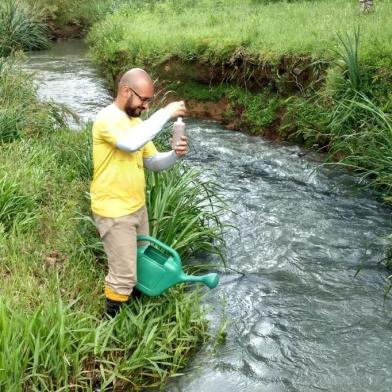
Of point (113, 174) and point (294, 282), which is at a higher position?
point (113, 174)

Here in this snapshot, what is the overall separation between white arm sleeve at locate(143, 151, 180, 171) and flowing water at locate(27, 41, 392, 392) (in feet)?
4.10

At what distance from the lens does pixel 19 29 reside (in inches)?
662

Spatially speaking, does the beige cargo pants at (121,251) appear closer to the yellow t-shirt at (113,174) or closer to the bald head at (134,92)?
the yellow t-shirt at (113,174)

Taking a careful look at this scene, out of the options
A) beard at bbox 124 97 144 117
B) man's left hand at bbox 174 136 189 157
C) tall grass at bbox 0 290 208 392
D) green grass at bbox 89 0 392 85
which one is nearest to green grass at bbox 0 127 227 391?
tall grass at bbox 0 290 208 392

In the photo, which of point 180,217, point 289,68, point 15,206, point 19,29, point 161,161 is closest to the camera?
point 161,161

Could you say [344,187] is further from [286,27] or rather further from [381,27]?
[286,27]

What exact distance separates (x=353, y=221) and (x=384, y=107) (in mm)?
1551

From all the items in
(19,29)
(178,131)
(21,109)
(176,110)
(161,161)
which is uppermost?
(176,110)

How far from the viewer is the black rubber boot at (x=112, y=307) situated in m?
4.09

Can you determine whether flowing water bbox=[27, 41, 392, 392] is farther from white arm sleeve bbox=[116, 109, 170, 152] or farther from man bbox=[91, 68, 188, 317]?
white arm sleeve bbox=[116, 109, 170, 152]

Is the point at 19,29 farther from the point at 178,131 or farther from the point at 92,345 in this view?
the point at 92,345

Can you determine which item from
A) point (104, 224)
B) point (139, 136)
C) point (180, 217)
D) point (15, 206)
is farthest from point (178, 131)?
point (15, 206)

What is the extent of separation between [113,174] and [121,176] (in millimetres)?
55

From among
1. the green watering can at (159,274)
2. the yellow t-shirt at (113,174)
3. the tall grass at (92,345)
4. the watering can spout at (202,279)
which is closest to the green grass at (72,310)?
the tall grass at (92,345)
